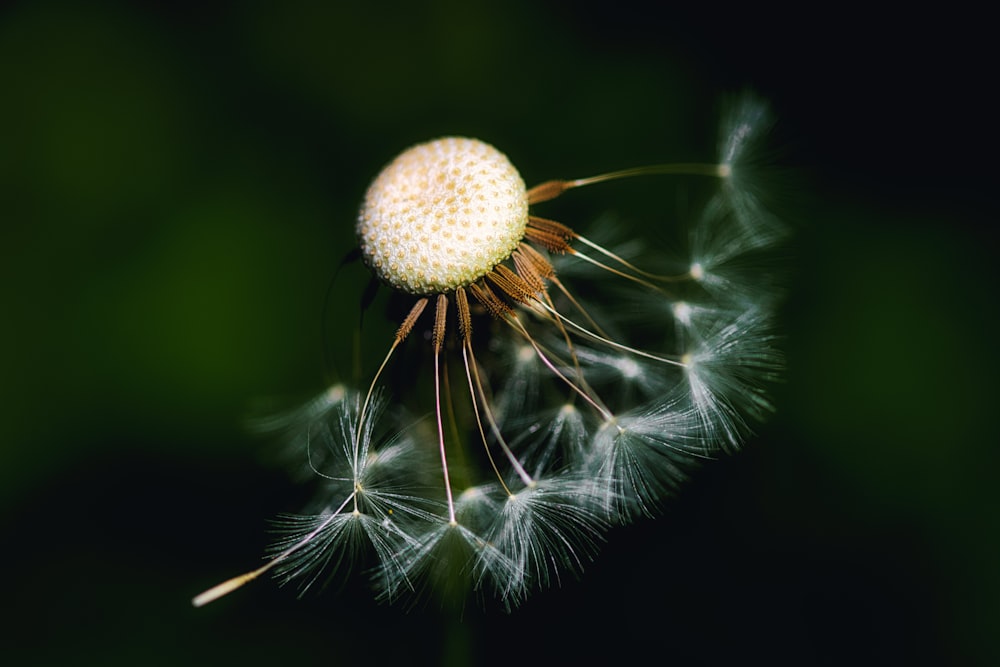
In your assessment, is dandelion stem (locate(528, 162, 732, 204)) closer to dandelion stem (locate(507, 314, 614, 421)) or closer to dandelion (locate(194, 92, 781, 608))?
dandelion (locate(194, 92, 781, 608))

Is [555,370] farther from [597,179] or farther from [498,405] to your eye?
[597,179]

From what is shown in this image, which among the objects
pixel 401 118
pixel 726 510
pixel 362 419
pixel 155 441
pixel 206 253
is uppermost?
pixel 401 118

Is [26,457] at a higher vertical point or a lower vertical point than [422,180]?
lower

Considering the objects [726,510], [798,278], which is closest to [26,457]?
[726,510]

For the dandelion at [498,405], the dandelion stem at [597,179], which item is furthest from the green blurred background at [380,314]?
the dandelion at [498,405]

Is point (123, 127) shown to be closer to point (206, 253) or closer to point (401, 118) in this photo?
point (206, 253)

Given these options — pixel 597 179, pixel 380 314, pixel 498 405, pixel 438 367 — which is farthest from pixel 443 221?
pixel 380 314
